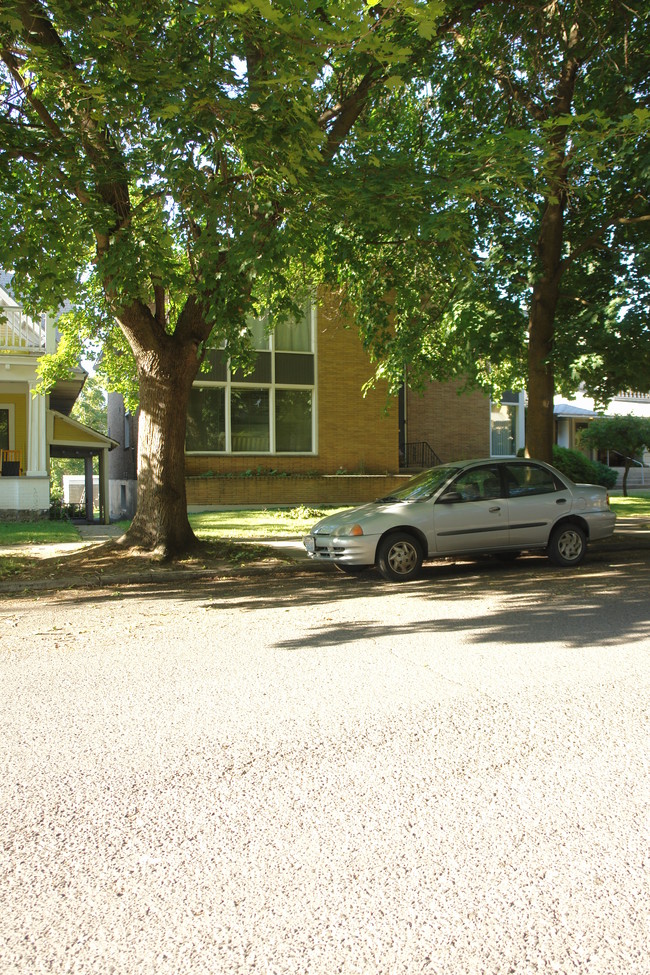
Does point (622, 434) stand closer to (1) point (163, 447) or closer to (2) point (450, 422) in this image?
(2) point (450, 422)

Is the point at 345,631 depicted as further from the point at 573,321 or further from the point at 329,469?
the point at 329,469

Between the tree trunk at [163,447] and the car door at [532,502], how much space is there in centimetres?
489

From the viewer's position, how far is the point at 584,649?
6359 millimetres

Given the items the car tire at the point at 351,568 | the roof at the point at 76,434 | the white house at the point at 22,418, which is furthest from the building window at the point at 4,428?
the car tire at the point at 351,568

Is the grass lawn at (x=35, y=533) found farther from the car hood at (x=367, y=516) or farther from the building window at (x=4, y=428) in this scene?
the car hood at (x=367, y=516)

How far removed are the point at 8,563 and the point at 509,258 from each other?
9809 mm

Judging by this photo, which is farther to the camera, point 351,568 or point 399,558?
point 351,568

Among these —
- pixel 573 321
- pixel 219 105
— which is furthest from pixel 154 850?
pixel 573 321

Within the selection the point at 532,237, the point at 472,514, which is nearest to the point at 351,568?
the point at 472,514

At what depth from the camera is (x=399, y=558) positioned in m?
10.5

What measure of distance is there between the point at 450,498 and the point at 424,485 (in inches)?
21.2

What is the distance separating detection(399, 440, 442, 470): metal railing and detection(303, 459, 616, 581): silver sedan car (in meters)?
17.5

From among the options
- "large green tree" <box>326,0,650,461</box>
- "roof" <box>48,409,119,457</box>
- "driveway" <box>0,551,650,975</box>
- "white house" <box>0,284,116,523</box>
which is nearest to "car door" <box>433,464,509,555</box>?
"large green tree" <box>326,0,650,461</box>

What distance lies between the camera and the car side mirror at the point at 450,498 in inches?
425
